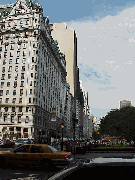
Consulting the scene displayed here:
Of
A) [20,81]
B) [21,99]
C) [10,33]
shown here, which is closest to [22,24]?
[10,33]

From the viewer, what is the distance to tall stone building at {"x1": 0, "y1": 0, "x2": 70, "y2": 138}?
66562mm

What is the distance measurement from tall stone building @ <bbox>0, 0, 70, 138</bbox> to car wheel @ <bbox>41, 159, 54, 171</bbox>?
54908 mm

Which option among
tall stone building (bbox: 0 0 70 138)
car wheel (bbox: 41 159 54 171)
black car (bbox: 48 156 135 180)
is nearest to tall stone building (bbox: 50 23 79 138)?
tall stone building (bbox: 0 0 70 138)

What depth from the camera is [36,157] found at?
37.9ft

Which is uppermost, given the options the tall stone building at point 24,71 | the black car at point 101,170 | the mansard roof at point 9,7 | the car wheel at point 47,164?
the mansard roof at point 9,7

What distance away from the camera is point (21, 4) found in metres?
76.9

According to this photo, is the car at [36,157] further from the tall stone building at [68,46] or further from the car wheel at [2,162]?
the tall stone building at [68,46]

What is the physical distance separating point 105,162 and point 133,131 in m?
42.4

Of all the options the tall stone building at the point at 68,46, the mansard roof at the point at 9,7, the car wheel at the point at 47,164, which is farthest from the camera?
the tall stone building at the point at 68,46

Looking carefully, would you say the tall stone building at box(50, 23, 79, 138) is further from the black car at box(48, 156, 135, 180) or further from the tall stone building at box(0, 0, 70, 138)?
the black car at box(48, 156, 135, 180)

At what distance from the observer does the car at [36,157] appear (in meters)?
11.3

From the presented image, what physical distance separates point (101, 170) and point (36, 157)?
8897 mm

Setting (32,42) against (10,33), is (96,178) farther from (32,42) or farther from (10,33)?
(10,33)

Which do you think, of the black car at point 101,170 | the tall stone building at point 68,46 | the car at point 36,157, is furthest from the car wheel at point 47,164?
the tall stone building at point 68,46
